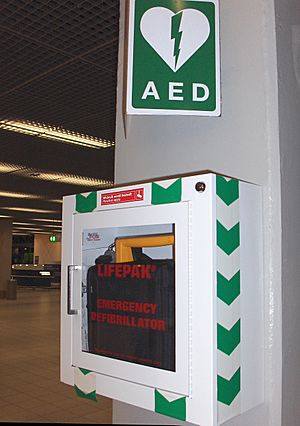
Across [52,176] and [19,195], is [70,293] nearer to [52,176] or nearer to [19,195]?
[52,176]

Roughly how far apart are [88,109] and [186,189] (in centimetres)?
310

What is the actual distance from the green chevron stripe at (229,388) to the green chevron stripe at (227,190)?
0.40 metres

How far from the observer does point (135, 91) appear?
1.22 metres

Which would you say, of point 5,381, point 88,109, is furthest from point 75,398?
point 88,109

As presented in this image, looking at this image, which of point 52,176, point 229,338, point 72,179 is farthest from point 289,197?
point 72,179

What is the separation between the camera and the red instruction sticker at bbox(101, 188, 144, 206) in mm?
1162

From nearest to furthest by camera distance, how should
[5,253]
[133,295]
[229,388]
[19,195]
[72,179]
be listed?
[229,388] < [133,295] < [72,179] < [19,195] < [5,253]

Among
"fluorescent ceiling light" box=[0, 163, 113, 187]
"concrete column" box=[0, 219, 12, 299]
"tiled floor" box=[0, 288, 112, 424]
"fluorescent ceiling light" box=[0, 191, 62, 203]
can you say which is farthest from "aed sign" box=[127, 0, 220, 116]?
"concrete column" box=[0, 219, 12, 299]

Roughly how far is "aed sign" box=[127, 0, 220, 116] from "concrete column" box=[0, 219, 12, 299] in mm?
14457

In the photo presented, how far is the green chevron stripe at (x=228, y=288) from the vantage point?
1.02 meters

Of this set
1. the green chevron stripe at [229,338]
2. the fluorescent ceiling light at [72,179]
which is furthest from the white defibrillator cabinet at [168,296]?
the fluorescent ceiling light at [72,179]

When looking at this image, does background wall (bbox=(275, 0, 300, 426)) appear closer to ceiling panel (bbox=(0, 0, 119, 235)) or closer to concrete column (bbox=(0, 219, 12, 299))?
ceiling panel (bbox=(0, 0, 119, 235))

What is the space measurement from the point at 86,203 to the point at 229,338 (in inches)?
21.3

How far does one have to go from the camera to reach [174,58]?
4.01 feet
